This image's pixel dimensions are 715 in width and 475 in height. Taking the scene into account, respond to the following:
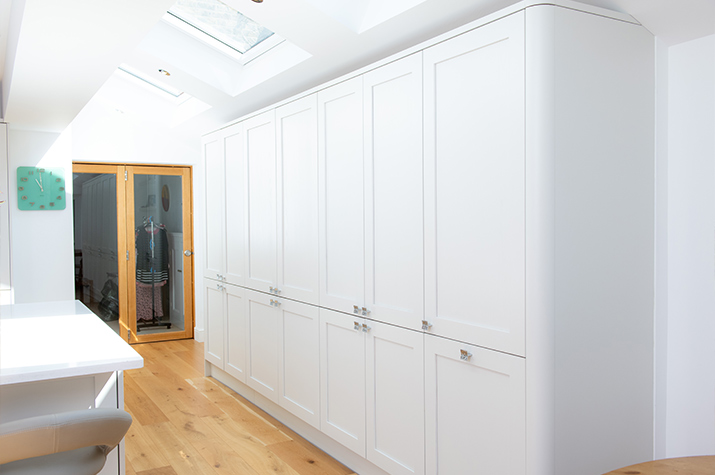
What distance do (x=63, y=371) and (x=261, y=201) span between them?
2.15m

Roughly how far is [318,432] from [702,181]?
2.35 metres

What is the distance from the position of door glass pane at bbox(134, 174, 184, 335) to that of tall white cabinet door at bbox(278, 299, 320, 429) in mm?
3020

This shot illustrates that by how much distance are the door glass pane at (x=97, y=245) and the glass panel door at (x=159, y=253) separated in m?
0.17

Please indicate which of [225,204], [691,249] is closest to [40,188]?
[225,204]

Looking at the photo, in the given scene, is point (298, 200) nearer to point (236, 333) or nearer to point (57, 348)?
point (236, 333)

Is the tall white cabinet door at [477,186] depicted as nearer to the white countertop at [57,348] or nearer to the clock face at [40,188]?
the white countertop at [57,348]

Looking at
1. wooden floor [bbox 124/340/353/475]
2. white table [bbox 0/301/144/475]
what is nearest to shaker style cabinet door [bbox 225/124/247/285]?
wooden floor [bbox 124/340/353/475]

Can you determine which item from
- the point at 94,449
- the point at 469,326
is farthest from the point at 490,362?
the point at 94,449

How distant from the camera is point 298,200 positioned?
10.5ft

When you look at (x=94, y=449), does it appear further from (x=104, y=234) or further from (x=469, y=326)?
(x=104, y=234)

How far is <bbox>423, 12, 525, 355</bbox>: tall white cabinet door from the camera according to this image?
1881 mm

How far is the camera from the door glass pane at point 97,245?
554 cm

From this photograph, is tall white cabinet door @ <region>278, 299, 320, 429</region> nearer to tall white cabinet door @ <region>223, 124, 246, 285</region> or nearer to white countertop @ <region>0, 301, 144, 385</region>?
tall white cabinet door @ <region>223, 124, 246, 285</region>

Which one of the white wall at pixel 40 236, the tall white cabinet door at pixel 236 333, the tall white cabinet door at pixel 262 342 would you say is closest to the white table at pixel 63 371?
the tall white cabinet door at pixel 262 342
